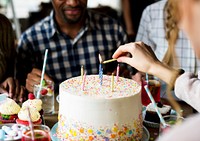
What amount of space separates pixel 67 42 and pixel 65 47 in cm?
4

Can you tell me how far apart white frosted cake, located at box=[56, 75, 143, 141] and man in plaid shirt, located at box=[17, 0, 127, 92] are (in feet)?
3.32

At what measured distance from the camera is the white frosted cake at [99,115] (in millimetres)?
1348

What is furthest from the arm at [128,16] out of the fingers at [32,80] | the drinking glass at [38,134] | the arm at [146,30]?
the drinking glass at [38,134]

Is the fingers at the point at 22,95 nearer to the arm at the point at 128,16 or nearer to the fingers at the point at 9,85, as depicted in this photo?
the fingers at the point at 9,85

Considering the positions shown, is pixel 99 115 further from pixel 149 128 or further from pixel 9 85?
pixel 9 85

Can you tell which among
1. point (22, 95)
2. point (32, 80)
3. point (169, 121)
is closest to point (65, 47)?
point (32, 80)

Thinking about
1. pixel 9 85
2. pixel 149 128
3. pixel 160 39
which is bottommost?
pixel 149 128

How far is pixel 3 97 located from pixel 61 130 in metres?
0.41

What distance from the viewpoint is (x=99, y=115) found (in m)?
1.35

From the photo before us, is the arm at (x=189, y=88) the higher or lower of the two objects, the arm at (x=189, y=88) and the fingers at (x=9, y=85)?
the higher

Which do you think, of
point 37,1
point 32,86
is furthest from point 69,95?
point 37,1

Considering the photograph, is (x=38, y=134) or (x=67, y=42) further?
(x=67, y=42)

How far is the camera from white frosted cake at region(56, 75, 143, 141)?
1.35 meters

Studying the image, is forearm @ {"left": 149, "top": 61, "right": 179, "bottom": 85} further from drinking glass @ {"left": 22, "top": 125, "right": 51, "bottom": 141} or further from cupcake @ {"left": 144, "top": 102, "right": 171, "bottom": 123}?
drinking glass @ {"left": 22, "top": 125, "right": 51, "bottom": 141}
